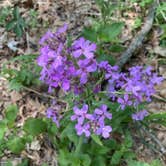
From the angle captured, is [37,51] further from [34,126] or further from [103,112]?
[103,112]

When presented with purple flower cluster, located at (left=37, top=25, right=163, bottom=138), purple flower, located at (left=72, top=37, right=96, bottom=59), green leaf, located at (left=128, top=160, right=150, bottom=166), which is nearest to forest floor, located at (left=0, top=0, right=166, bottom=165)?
green leaf, located at (left=128, top=160, right=150, bottom=166)

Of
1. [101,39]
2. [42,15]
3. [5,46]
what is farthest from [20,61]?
[101,39]

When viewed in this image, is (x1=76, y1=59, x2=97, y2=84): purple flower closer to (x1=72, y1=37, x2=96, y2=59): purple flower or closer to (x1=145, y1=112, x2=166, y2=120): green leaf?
(x1=72, y1=37, x2=96, y2=59): purple flower

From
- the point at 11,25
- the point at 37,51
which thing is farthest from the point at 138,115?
the point at 11,25

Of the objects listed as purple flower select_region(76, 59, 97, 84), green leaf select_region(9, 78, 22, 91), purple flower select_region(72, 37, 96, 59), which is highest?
purple flower select_region(72, 37, 96, 59)

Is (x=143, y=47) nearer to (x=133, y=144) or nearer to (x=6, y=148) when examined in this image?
(x=133, y=144)

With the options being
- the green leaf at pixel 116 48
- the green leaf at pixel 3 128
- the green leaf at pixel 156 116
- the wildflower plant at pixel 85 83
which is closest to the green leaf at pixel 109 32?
the green leaf at pixel 116 48
